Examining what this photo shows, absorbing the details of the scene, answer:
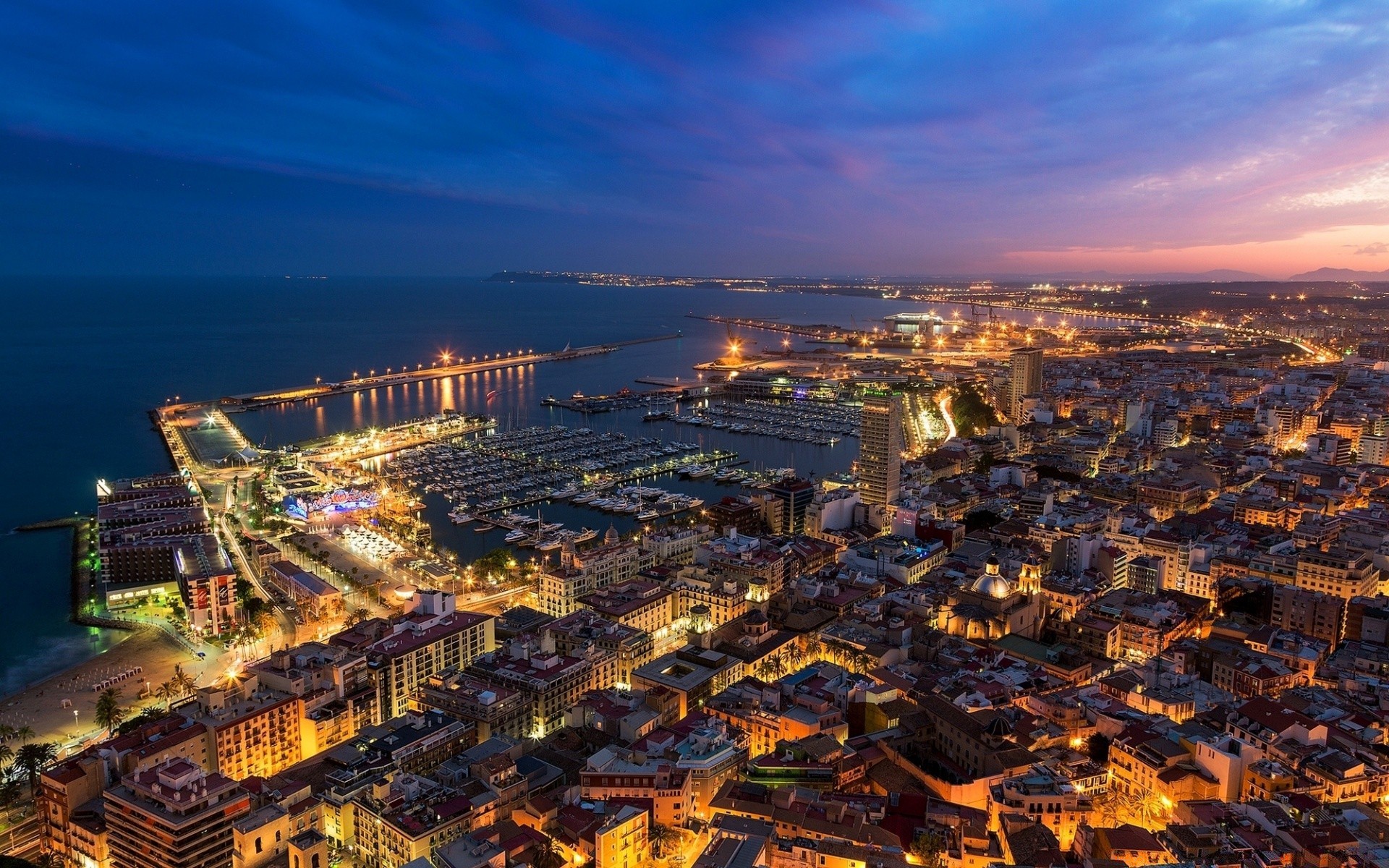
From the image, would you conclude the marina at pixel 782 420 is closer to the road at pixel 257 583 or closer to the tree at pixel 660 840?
the road at pixel 257 583

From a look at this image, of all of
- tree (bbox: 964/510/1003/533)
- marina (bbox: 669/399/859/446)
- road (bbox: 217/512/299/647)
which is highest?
marina (bbox: 669/399/859/446)

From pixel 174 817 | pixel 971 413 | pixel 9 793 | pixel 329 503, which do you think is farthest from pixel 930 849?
pixel 971 413

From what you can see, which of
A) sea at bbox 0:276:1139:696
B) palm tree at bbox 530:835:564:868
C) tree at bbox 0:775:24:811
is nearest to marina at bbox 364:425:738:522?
sea at bbox 0:276:1139:696

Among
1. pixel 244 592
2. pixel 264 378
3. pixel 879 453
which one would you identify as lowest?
pixel 244 592

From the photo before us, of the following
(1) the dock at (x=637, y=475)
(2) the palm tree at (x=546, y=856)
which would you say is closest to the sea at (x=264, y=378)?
(1) the dock at (x=637, y=475)

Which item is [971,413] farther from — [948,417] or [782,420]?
[782,420]

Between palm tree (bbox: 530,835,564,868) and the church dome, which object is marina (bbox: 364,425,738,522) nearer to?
the church dome
